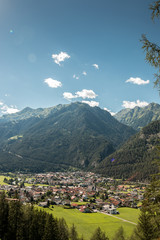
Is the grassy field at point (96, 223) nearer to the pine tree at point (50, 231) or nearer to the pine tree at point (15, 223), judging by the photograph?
the pine tree at point (50, 231)

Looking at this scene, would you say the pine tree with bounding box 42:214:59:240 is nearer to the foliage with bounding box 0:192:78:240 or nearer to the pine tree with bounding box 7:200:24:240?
the foliage with bounding box 0:192:78:240

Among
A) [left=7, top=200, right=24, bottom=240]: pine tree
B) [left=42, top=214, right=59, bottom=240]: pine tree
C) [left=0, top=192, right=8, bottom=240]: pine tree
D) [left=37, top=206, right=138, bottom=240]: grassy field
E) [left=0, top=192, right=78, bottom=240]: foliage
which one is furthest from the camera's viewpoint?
[left=37, top=206, right=138, bottom=240]: grassy field

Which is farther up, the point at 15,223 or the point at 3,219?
the point at 3,219

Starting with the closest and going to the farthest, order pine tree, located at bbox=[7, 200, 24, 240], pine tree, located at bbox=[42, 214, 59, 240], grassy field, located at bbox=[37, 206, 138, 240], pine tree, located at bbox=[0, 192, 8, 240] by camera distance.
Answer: pine tree, located at bbox=[42, 214, 59, 240] → pine tree, located at bbox=[7, 200, 24, 240] → pine tree, located at bbox=[0, 192, 8, 240] → grassy field, located at bbox=[37, 206, 138, 240]

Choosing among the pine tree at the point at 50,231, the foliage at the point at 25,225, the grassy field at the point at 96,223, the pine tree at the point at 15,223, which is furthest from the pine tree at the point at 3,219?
the grassy field at the point at 96,223

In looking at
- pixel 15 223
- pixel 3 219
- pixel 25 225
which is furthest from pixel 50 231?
pixel 3 219

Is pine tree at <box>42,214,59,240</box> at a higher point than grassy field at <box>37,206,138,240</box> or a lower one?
higher

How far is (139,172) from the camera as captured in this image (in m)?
190

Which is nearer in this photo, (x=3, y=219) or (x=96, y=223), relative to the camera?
(x=3, y=219)

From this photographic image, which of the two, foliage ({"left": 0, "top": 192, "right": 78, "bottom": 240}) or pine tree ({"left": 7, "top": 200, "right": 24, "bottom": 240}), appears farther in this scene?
pine tree ({"left": 7, "top": 200, "right": 24, "bottom": 240})

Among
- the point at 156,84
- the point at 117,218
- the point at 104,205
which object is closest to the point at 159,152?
the point at 156,84

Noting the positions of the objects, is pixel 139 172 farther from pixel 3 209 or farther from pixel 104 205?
pixel 3 209

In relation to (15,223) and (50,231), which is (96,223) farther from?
(15,223)

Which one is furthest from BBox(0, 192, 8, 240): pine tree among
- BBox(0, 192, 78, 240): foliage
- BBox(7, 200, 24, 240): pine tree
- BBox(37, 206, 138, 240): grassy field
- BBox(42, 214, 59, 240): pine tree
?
BBox(37, 206, 138, 240): grassy field
